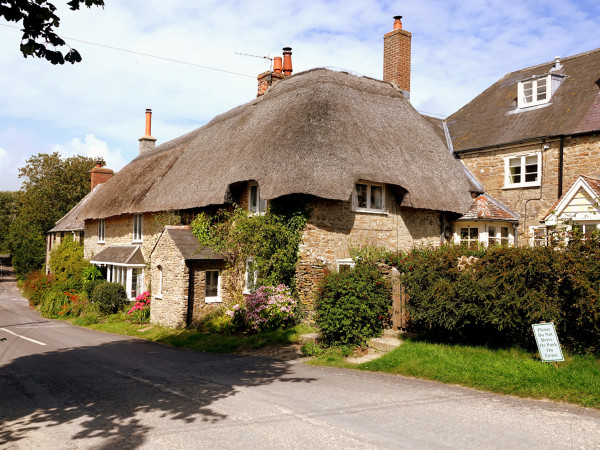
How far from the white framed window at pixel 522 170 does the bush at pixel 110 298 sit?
57.1 ft

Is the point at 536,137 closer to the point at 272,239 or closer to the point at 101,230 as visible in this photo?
the point at 272,239

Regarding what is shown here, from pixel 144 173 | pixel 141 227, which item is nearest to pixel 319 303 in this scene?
pixel 141 227

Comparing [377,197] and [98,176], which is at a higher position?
[98,176]

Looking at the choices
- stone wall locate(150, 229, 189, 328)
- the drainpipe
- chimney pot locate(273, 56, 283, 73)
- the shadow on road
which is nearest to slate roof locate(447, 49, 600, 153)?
the drainpipe

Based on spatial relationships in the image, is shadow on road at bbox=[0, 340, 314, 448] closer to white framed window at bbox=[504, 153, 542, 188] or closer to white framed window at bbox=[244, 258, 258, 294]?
white framed window at bbox=[244, 258, 258, 294]

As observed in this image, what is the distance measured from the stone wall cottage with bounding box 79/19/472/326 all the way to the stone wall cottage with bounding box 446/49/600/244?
1571mm

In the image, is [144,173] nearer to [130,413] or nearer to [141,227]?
[141,227]

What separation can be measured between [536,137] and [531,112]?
2.02 metres

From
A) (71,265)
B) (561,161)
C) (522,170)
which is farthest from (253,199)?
(71,265)

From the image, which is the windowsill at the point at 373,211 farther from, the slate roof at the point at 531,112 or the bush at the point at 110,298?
the bush at the point at 110,298

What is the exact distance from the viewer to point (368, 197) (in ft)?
52.6

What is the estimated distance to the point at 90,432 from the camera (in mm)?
6387

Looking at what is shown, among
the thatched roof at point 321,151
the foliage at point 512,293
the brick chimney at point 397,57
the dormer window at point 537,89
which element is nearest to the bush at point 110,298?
the thatched roof at point 321,151

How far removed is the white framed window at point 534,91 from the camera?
1894 centimetres
